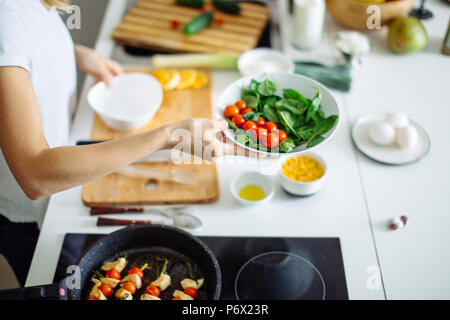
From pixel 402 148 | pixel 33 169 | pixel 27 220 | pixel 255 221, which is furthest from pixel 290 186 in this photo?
pixel 27 220

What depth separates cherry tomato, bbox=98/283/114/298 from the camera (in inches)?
33.4

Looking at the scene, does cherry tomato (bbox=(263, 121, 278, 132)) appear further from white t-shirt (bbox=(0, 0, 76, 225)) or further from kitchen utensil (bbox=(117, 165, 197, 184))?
white t-shirt (bbox=(0, 0, 76, 225))

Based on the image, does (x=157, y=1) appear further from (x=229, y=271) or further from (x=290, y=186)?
(x=229, y=271)

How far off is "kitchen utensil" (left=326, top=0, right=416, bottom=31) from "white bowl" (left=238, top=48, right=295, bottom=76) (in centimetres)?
30

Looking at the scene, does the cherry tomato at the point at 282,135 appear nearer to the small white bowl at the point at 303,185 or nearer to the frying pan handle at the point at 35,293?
the small white bowl at the point at 303,185

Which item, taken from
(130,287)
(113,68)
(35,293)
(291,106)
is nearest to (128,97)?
(113,68)

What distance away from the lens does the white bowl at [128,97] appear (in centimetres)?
125

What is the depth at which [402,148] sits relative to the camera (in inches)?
46.3

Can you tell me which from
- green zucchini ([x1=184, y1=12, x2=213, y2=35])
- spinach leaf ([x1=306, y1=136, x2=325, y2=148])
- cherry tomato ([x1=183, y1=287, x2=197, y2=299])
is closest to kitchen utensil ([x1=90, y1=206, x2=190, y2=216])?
cherry tomato ([x1=183, y1=287, x2=197, y2=299])

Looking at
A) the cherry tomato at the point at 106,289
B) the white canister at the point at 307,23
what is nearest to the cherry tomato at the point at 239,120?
the cherry tomato at the point at 106,289

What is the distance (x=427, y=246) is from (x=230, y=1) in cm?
112

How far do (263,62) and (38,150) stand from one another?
0.82 m

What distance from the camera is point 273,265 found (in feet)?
3.14
